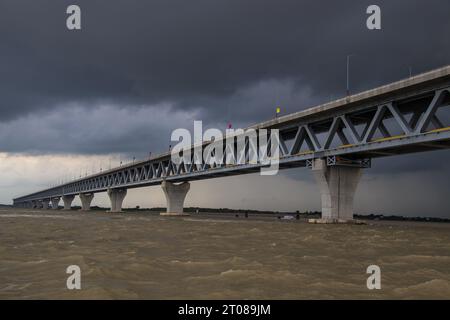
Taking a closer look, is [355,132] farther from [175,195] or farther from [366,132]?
[175,195]

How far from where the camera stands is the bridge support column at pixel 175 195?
97375 millimetres

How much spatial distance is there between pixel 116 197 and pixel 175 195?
4678 centimetres

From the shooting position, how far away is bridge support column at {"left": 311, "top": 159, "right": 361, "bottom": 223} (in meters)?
47.1

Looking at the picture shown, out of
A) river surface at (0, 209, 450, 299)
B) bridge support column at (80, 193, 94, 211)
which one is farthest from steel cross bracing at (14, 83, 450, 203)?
bridge support column at (80, 193, 94, 211)

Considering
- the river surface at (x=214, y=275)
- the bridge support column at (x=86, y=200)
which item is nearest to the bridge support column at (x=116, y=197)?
the bridge support column at (x=86, y=200)

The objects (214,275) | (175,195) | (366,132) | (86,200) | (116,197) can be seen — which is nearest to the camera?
(214,275)

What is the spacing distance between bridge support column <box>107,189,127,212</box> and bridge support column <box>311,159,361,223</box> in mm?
100798

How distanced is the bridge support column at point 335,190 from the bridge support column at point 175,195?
53918mm

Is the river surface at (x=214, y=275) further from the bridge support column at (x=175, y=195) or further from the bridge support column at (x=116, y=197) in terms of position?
the bridge support column at (x=116, y=197)

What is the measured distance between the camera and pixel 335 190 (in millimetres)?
47844

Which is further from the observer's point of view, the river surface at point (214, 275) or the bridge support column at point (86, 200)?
the bridge support column at point (86, 200)

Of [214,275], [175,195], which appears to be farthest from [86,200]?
[214,275]
